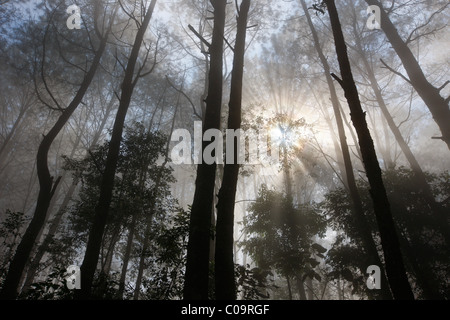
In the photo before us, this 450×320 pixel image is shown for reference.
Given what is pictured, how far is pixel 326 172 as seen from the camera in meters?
24.0

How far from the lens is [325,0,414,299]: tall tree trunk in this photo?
2.66m

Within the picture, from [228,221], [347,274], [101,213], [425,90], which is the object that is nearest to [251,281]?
[228,221]

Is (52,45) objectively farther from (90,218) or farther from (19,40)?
(90,218)

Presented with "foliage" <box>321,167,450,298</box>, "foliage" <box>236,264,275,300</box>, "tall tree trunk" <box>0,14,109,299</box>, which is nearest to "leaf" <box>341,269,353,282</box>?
"foliage" <box>321,167,450,298</box>

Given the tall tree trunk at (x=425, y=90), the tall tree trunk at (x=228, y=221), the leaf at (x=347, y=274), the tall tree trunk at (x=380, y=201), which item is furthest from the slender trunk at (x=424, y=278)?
the tall tree trunk at (x=228, y=221)

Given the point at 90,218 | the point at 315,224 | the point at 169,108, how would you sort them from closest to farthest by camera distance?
the point at 90,218
the point at 315,224
the point at 169,108

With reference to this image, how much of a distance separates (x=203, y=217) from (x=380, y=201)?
2294mm

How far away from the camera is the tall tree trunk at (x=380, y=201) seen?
266 cm

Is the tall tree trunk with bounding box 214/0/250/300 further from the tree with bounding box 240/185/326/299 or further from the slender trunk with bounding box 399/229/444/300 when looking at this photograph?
the slender trunk with bounding box 399/229/444/300

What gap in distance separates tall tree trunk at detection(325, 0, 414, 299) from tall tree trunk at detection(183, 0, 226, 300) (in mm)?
2149

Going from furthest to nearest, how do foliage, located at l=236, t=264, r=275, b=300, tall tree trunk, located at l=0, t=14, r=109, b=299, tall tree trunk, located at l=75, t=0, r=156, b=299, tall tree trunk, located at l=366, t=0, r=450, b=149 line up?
tall tree trunk, located at l=366, t=0, r=450, b=149, foliage, located at l=236, t=264, r=275, b=300, tall tree trunk, located at l=75, t=0, r=156, b=299, tall tree trunk, located at l=0, t=14, r=109, b=299

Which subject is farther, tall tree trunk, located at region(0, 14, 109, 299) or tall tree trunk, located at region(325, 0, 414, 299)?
tall tree trunk, located at region(0, 14, 109, 299)
